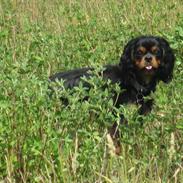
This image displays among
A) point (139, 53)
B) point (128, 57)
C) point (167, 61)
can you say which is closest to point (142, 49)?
point (139, 53)

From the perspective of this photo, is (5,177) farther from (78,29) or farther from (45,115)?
(78,29)

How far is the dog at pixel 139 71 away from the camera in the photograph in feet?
15.3

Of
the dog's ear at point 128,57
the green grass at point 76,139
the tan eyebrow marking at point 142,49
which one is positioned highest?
the tan eyebrow marking at point 142,49

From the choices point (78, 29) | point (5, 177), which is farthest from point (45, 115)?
point (78, 29)

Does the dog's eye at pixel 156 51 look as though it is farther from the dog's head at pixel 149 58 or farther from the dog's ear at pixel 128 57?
the dog's ear at pixel 128 57

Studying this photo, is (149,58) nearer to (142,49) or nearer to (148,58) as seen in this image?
(148,58)

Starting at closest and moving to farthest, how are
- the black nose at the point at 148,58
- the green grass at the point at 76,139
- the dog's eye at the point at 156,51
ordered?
the green grass at the point at 76,139 < the black nose at the point at 148,58 < the dog's eye at the point at 156,51

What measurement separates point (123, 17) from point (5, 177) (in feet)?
15.9

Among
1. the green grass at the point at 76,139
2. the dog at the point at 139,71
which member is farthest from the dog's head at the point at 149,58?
the green grass at the point at 76,139

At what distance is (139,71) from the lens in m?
4.81

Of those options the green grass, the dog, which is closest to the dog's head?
the dog

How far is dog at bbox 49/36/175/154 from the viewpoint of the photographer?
4660 millimetres

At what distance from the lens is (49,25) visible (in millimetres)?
7801

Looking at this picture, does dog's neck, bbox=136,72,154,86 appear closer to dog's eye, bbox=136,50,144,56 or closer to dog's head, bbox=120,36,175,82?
dog's head, bbox=120,36,175,82
